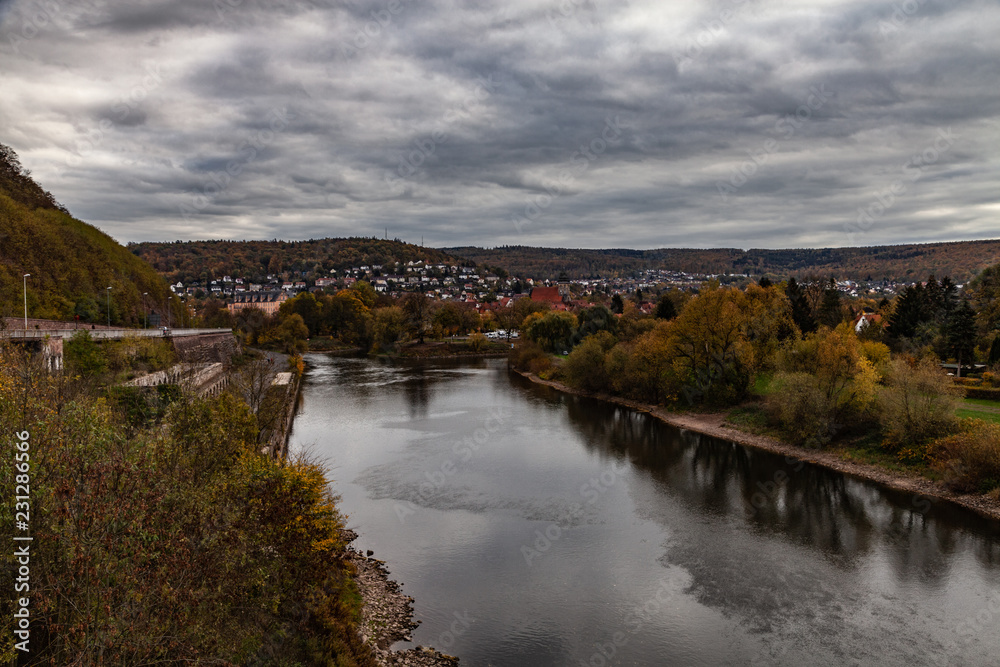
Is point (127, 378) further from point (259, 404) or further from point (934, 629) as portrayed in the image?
point (934, 629)

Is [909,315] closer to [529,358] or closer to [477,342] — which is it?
[529,358]

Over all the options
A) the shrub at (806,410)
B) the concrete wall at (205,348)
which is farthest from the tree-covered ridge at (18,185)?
the shrub at (806,410)

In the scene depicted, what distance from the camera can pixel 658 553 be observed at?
17.4 metres

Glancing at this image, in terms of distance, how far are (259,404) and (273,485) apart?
52.5ft

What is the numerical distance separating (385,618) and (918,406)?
20926 millimetres

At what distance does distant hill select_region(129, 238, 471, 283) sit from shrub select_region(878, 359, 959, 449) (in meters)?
149

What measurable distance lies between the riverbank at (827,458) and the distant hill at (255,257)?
138 meters

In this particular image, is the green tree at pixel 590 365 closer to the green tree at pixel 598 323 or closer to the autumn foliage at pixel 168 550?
the green tree at pixel 598 323

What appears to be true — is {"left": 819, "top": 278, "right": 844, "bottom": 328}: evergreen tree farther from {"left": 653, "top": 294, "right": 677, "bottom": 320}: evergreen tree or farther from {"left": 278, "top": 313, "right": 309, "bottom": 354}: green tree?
{"left": 278, "top": 313, "right": 309, "bottom": 354}: green tree

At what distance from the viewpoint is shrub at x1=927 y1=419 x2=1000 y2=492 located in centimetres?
2100

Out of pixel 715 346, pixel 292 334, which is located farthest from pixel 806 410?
pixel 292 334

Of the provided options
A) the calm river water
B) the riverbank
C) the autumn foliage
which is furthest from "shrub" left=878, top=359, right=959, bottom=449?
the autumn foliage

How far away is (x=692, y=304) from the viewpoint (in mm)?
36500

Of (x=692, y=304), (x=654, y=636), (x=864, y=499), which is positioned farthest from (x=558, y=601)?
(x=692, y=304)
